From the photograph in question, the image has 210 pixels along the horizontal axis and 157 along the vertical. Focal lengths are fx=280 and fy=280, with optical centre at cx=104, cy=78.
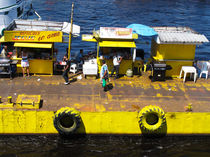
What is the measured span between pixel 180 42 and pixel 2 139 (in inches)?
458

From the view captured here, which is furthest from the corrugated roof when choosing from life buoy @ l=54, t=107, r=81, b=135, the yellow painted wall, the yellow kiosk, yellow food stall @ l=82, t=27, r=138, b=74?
life buoy @ l=54, t=107, r=81, b=135

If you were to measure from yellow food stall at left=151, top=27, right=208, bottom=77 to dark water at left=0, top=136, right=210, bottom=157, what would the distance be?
5.41 meters

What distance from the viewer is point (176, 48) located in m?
18.0

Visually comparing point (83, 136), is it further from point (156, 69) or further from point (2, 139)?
point (156, 69)

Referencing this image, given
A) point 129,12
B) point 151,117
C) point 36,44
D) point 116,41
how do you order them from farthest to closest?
1. point 129,12
2. point 116,41
3. point 36,44
4. point 151,117

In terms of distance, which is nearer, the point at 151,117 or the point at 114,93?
the point at 151,117

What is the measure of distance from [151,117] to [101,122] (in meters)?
2.61

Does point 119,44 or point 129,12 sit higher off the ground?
point 129,12

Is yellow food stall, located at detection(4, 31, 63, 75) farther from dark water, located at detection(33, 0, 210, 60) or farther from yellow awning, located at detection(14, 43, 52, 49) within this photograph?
dark water, located at detection(33, 0, 210, 60)

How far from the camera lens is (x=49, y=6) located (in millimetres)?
54344

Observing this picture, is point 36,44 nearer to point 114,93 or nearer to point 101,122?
point 114,93

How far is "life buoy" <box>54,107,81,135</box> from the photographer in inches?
535

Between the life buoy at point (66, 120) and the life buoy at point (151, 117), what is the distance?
313 cm

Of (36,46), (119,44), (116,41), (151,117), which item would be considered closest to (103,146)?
(151,117)
